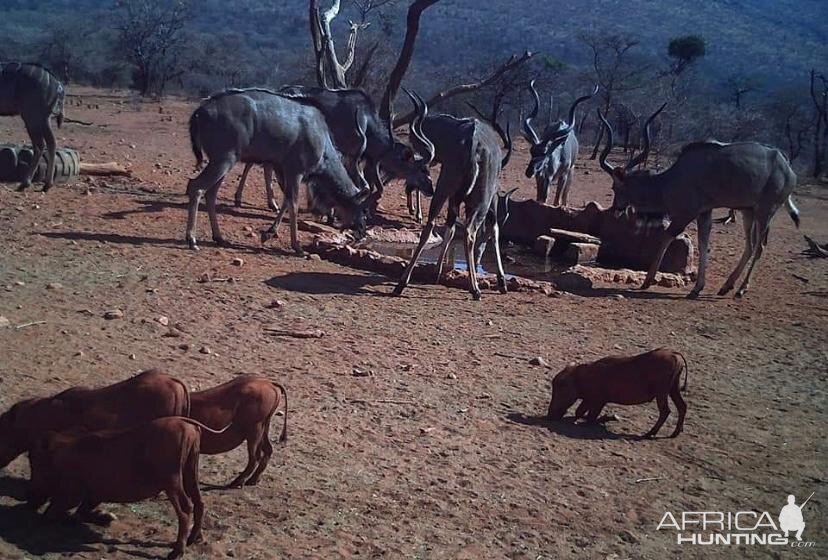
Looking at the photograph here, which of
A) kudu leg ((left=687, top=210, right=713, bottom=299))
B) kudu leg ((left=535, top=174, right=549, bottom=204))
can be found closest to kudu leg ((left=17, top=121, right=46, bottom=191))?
kudu leg ((left=535, top=174, right=549, bottom=204))

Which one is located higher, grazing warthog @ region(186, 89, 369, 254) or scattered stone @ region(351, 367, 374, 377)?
grazing warthog @ region(186, 89, 369, 254)

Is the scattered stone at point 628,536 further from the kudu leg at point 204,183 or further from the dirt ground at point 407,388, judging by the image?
the kudu leg at point 204,183

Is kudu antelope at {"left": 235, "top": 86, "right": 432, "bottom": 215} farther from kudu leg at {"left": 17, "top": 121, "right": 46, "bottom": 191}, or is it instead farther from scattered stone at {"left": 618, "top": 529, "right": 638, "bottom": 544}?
scattered stone at {"left": 618, "top": 529, "right": 638, "bottom": 544}

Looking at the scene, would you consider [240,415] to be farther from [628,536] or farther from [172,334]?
[172,334]

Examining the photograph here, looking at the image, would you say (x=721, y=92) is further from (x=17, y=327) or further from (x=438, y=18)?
(x=17, y=327)

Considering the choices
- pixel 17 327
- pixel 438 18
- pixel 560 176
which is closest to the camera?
pixel 17 327

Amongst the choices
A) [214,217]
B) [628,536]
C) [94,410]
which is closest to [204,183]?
[214,217]

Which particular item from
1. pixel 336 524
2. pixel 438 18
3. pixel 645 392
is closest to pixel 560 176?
pixel 645 392

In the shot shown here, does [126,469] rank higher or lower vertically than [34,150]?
higher

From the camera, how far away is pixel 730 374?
345 inches

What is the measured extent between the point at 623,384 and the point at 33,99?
10516 mm

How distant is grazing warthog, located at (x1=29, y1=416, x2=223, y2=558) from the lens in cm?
456

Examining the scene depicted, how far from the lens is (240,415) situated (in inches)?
209

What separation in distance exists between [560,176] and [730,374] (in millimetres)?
10247
